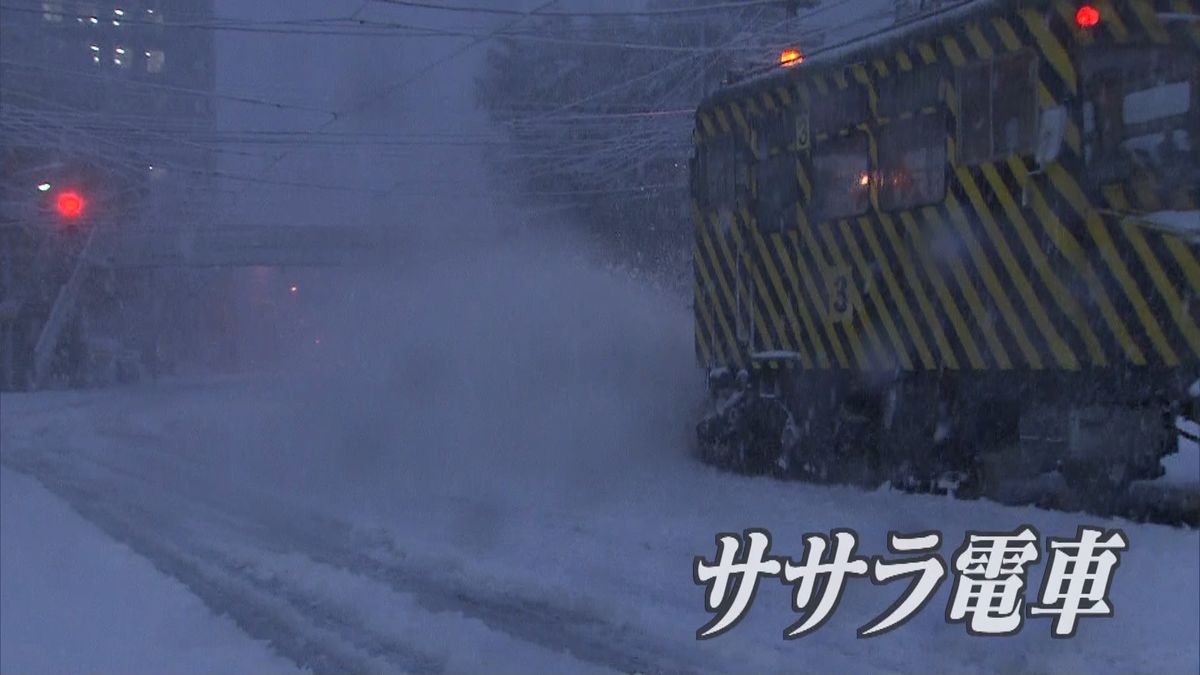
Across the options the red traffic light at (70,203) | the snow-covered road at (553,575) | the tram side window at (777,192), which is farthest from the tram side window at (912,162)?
the red traffic light at (70,203)

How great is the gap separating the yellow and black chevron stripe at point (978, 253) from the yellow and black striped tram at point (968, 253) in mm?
19

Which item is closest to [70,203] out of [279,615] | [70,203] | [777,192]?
[70,203]

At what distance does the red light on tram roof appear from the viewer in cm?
879

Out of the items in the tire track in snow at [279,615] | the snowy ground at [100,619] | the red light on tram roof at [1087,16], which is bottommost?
the tire track in snow at [279,615]

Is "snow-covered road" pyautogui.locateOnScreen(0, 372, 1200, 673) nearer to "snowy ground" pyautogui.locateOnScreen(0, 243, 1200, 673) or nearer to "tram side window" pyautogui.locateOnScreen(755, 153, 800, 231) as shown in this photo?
"snowy ground" pyautogui.locateOnScreen(0, 243, 1200, 673)

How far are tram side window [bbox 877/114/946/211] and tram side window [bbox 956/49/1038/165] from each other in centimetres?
34

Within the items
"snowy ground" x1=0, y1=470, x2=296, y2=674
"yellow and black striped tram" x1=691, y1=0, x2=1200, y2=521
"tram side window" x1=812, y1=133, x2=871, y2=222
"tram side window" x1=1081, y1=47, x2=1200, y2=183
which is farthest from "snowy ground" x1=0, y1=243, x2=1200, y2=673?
"tram side window" x1=812, y1=133, x2=871, y2=222

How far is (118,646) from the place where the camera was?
6.41 m

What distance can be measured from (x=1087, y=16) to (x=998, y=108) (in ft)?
3.56

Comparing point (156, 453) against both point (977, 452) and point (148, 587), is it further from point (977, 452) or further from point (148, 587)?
point (977, 452)

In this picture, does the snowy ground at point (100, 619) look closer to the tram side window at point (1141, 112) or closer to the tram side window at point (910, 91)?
the tram side window at point (1141, 112)

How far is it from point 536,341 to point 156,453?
5.75 meters

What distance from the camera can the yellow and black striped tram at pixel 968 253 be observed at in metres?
8.62

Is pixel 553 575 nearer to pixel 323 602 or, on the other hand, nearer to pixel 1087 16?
pixel 323 602
